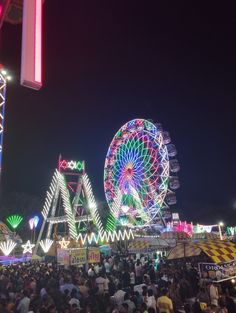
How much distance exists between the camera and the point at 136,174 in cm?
3831

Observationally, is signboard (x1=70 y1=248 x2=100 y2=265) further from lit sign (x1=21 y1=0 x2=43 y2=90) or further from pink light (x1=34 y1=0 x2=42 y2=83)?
pink light (x1=34 y1=0 x2=42 y2=83)

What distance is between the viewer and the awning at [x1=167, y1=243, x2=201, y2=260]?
38.3 ft

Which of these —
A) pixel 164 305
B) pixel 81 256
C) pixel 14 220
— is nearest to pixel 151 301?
pixel 164 305

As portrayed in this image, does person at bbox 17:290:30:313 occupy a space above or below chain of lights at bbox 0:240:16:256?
below

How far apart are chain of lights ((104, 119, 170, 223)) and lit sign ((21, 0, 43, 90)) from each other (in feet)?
98.3

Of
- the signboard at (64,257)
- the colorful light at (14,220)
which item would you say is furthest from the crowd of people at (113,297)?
the colorful light at (14,220)

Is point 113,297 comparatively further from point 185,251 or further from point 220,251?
point 220,251

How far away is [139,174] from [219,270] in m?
27.4

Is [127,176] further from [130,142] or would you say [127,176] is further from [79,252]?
[79,252]

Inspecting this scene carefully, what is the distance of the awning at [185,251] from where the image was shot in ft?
38.3

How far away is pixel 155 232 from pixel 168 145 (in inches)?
658

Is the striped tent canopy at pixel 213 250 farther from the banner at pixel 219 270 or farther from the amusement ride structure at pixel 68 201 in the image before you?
the amusement ride structure at pixel 68 201

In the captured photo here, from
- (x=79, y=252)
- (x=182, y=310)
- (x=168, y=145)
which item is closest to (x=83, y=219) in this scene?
(x=168, y=145)

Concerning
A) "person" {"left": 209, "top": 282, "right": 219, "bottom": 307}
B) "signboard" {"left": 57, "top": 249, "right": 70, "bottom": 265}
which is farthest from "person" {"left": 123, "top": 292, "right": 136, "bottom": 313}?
"signboard" {"left": 57, "top": 249, "right": 70, "bottom": 265}
